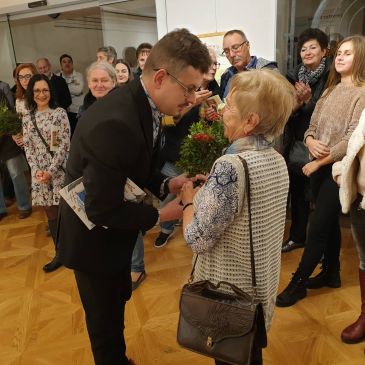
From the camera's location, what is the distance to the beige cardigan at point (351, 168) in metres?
1.79

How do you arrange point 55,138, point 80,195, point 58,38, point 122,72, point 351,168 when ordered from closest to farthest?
point 80,195 < point 351,168 < point 55,138 < point 122,72 < point 58,38

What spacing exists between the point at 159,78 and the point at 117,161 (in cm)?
32

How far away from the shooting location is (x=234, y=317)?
1.25 meters

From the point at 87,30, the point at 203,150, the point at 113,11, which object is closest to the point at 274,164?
the point at 203,150

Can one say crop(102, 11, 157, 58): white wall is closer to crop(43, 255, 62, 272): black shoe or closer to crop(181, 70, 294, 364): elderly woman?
crop(43, 255, 62, 272): black shoe

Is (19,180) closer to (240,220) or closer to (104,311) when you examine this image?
(104,311)

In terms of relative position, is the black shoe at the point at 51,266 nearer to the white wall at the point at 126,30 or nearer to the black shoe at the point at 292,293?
the black shoe at the point at 292,293

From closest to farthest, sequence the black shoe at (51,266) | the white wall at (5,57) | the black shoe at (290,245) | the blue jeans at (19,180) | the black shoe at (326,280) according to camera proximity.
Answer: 1. the black shoe at (326,280)
2. the black shoe at (51,266)
3. the black shoe at (290,245)
4. the blue jeans at (19,180)
5. the white wall at (5,57)

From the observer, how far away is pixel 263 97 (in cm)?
120

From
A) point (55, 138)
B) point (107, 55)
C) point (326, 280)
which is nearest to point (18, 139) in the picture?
point (55, 138)

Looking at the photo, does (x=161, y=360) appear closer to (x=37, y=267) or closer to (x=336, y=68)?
(x=37, y=267)

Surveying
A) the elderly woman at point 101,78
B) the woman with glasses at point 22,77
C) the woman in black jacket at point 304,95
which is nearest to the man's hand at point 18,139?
the woman with glasses at point 22,77

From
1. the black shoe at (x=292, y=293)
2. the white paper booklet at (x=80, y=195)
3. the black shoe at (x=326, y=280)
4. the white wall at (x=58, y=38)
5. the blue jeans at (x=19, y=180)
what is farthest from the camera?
the white wall at (x=58, y=38)

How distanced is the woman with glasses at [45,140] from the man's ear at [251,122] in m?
2.18
